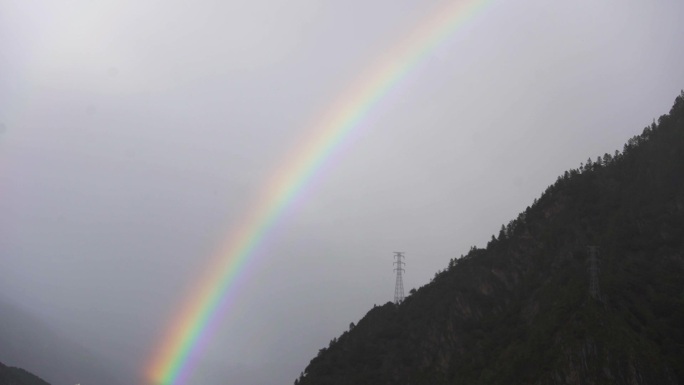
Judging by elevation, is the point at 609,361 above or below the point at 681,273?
below

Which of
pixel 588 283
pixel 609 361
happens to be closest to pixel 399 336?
pixel 588 283

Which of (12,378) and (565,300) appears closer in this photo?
(565,300)

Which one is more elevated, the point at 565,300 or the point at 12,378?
the point at 12,378

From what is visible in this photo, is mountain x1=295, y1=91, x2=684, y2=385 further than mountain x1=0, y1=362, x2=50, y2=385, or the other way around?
mountain x1=0, y1=362, x2=50, y2=385

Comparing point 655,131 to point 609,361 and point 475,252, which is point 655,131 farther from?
point 609,361

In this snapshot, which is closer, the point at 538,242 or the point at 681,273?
the point at 681,273

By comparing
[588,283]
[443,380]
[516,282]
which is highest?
[516,282]

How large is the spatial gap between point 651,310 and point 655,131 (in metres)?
36.4

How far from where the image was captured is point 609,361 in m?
55.6

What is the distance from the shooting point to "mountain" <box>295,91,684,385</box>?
5816cm

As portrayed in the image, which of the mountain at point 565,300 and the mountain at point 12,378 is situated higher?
the mountain at point 12,378

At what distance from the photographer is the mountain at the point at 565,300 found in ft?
191

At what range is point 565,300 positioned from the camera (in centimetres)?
6575

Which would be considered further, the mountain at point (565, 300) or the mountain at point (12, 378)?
the mountain at point (12, 378)
